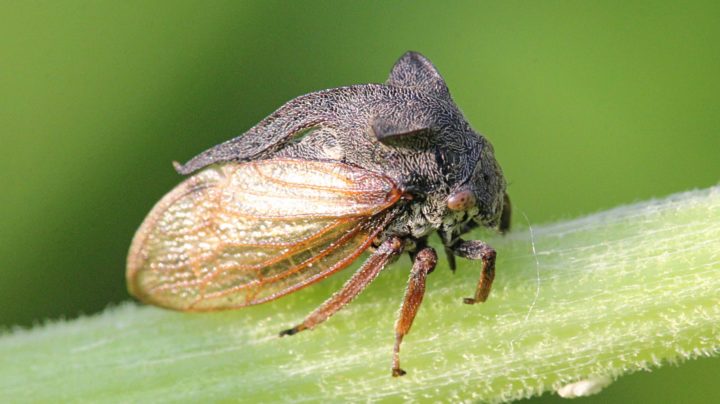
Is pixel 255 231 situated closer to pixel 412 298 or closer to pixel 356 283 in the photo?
pixel 356 283

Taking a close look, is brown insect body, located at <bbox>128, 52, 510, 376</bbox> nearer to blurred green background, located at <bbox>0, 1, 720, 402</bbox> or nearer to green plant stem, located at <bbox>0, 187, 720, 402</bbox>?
green plant stem, located at <bbox>0, 187, 720, 402</bbox>

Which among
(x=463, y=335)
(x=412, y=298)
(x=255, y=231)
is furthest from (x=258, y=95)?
(x=463, y=335)

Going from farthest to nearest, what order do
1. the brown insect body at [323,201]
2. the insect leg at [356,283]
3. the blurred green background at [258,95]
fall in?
1. the blurred green background at [258,95]
2. the brown insect body at [323,201]
3. the insect leg at [356,283]

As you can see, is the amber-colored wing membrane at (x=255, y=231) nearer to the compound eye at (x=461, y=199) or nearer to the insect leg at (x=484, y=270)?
the compound eye at (x=461, y=199)

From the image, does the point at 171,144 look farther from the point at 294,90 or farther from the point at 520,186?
the point at 520,186

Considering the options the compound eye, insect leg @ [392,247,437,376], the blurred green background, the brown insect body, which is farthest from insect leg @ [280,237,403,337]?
the blurred green background

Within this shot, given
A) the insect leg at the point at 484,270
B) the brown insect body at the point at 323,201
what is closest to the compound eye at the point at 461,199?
the brown insect body at the point at 323,201

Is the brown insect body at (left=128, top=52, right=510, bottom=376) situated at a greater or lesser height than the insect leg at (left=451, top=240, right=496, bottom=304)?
greater
